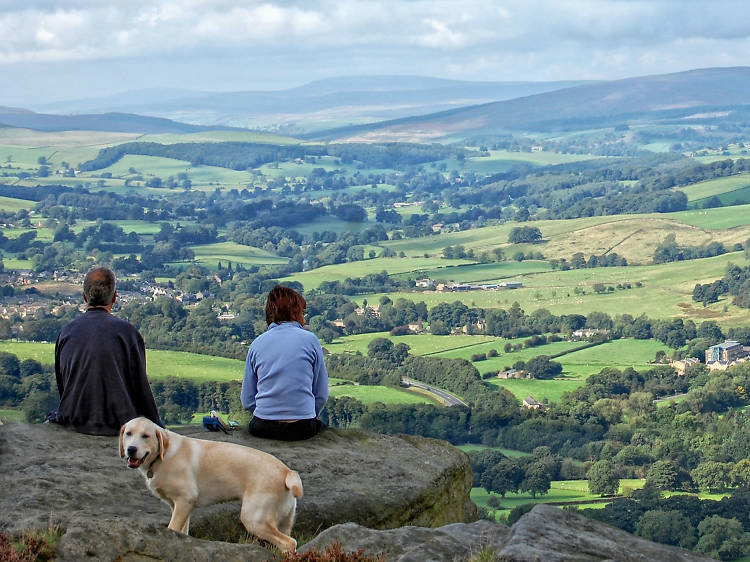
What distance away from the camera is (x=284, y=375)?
25.1 ft

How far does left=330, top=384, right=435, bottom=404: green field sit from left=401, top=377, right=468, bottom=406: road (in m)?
0.77

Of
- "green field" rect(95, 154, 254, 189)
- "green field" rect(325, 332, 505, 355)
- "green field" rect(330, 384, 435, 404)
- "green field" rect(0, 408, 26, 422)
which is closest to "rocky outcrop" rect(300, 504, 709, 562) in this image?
"green field" rect(0, 408, 26, 422)

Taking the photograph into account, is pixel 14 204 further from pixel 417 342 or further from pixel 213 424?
pixel 213 424

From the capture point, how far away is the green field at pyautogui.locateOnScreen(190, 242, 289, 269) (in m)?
85.1

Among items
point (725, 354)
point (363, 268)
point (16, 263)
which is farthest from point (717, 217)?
point (16, 263)

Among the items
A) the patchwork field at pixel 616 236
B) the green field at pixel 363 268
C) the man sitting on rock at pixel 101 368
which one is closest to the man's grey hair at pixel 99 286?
the man sitting on rock at pixel 101 368

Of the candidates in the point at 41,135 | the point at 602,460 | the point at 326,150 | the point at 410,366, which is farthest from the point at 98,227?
the point at 41,135

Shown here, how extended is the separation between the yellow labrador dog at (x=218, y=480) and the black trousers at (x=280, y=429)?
158 cm

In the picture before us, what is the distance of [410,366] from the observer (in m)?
45.7

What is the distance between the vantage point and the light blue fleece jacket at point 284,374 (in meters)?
7.66

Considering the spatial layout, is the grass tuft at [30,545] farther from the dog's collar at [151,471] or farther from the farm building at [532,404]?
the farm building at [532,404]

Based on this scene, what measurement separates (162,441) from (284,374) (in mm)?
1695

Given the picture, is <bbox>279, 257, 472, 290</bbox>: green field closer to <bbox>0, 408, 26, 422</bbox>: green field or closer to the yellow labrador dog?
<bbox>0, 408, 26, 422</bbox>: green field

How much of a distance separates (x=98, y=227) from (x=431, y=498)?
94539mm
